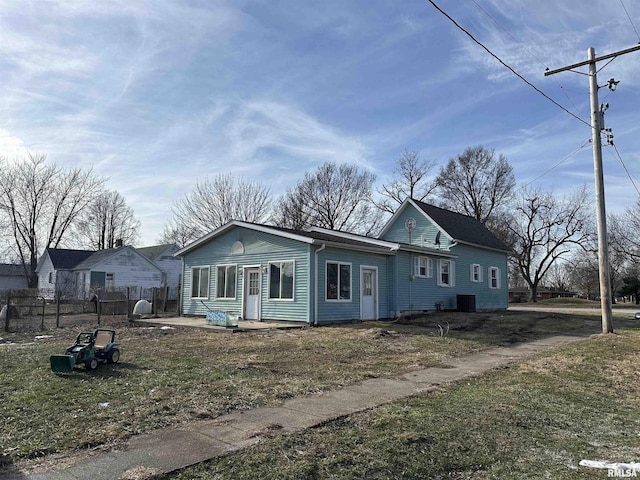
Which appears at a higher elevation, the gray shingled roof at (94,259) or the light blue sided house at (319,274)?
the gray shingled roof at (94,259)

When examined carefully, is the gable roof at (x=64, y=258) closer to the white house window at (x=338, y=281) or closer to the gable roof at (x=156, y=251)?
the gable roof at (x=156, y=251)

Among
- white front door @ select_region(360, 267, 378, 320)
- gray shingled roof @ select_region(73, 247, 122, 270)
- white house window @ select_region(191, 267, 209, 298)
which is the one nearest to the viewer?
white front door @ select_region(360, 267, 378, 320)

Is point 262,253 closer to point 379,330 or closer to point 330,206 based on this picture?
point 379,330

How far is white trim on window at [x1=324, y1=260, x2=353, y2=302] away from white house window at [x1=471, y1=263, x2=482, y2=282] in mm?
10852

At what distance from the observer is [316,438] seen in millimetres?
4566

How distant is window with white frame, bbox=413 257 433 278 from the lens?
Answer: 20156mm

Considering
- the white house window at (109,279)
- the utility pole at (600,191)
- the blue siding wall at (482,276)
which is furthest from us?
the white house window at (109,279)

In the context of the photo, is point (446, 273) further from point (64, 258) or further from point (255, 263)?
point (64, 258)

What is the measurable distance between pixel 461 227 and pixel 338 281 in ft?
41.0

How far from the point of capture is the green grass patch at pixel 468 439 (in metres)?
3.79

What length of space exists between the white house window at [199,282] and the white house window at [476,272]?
14150mm

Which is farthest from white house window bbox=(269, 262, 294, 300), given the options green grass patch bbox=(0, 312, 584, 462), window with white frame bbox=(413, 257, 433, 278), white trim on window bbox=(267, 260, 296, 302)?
window with white frame bbox=(413, 257, 433, 278)

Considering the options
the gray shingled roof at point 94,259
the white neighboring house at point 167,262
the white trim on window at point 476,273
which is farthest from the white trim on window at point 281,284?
the white neighboring house at point 167,262

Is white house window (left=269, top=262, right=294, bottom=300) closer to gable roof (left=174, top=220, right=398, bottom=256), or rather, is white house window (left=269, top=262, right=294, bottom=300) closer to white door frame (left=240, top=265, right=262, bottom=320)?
white door frame (left=240, top=265, right=262, bottom=320)
